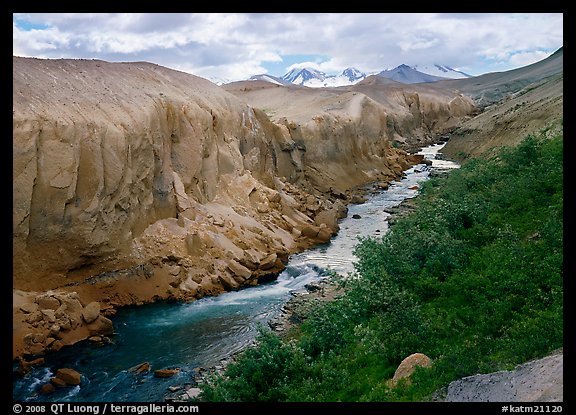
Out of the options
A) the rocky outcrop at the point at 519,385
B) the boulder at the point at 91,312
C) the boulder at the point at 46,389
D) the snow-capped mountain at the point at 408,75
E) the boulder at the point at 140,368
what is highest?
the snow-capped mountain at the point at 408,75

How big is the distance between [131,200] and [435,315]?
11.3m

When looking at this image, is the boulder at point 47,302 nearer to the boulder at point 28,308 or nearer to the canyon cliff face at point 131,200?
the canyon cliff face at point 131,200

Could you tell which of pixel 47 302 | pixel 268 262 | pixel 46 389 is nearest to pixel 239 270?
pixel 268 262

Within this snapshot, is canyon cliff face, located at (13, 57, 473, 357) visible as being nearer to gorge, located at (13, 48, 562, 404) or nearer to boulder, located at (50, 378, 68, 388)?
gorge, located at (13, 48, 562, 404)

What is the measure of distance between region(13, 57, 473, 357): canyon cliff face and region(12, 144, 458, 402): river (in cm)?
59

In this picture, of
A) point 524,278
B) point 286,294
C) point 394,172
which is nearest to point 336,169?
point 394,172

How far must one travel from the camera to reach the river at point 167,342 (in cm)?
1202

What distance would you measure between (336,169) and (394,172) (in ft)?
19.9

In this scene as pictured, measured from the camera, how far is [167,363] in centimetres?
1329

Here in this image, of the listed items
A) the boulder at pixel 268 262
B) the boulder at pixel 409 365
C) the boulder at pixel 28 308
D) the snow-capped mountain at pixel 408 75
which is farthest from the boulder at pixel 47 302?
the snow-capped mountain at pixel 408 75

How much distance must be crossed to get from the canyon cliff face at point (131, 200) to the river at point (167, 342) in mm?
592

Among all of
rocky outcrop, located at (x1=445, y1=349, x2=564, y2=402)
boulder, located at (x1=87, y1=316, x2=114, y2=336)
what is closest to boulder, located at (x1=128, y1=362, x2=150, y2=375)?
boulder, located at (x1=87, y1=316, x2=114, y2=336)

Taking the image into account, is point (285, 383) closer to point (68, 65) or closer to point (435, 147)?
point (68, 65)

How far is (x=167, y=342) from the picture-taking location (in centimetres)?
1453
